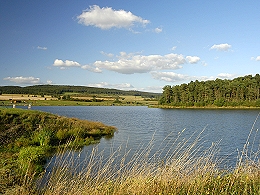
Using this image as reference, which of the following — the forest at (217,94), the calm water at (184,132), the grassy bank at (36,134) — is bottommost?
the calm water at (184,132)

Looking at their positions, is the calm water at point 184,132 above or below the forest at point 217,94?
below

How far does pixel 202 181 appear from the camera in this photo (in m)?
5.87

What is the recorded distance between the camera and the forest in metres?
101

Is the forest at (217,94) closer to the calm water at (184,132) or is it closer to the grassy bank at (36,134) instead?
the calm water at (184,132)

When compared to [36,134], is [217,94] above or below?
above

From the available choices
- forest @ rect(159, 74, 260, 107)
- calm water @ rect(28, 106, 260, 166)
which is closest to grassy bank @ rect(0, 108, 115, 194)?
calm water @ rect(28, 106, 260, 166)

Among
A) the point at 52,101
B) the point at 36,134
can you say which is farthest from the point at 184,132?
the point at 52,101

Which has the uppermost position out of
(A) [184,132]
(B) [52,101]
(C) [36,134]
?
(C) [36,134]

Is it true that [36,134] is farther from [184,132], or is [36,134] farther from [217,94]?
[217,94]

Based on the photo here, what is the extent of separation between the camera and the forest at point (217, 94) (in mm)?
100875

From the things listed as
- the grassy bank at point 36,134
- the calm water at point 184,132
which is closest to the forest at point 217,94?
the calm water at point 184,132

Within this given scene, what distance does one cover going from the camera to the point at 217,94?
105m

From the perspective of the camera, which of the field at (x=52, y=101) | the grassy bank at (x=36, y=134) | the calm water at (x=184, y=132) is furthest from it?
Answer: the field at (x=52, y=101)

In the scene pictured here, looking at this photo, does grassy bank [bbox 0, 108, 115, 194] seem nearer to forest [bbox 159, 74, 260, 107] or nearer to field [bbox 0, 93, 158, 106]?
field [bbox 0, 93, 158, 106]
